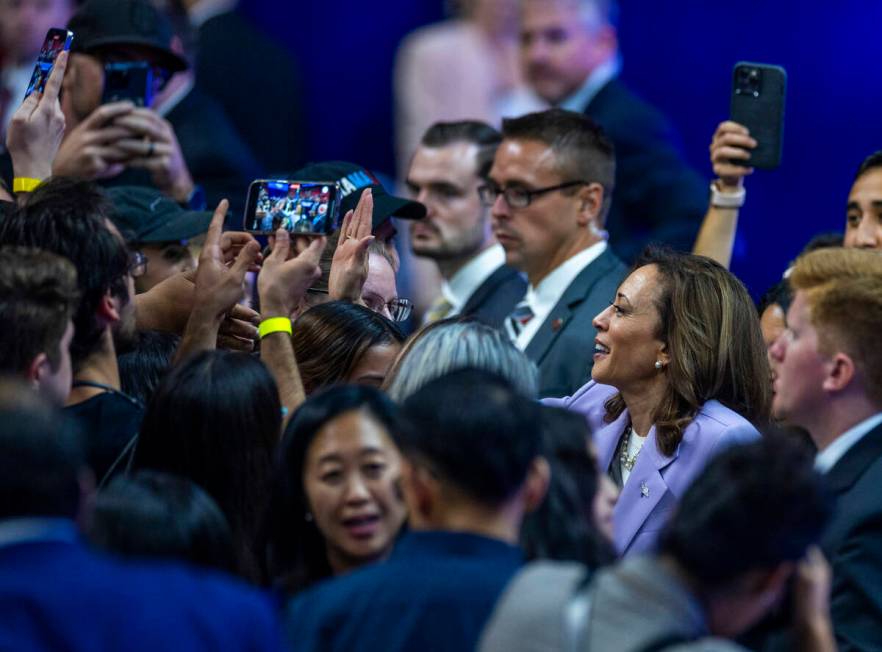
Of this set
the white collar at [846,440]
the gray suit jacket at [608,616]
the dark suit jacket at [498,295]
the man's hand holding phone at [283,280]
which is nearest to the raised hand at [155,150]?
the dark suit jacket at [498,295]

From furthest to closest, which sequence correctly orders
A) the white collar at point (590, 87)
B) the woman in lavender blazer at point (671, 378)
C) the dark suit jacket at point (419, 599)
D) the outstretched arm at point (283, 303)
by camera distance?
1. the white collar at point (590, 87)
2. the woman in lavender blazer at point (671, 378)
3. the outstretched arm at point (283, 303)
4. the dark suit jacket at point (419, 599)

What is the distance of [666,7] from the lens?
8078 mm

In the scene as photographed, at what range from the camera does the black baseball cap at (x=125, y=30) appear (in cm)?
555

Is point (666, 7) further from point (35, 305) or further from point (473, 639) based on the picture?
point (473, 639)

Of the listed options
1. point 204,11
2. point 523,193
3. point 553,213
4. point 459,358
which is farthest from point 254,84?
point 459,358

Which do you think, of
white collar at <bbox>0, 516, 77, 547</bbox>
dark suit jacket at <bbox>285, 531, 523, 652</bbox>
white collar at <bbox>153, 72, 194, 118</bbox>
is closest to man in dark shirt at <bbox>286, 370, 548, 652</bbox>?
dark suit jacket at <bbox>285, 531, 523, 652</bbox>

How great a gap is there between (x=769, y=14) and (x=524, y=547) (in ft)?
17.9

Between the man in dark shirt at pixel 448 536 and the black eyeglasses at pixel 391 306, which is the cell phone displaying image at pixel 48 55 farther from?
the man in dark shirt at pixel 448 536

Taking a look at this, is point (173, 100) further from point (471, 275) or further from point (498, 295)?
point (498, 295)

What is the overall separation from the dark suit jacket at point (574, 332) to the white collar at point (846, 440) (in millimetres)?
1646

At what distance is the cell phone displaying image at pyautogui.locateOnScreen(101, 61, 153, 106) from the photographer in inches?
219

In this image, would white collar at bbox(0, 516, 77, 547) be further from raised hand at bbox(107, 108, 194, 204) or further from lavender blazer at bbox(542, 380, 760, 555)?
raised hand at bbox(107, 108, 194, 204)

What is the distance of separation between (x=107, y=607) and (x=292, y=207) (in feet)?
7.68

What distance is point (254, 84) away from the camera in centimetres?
790
